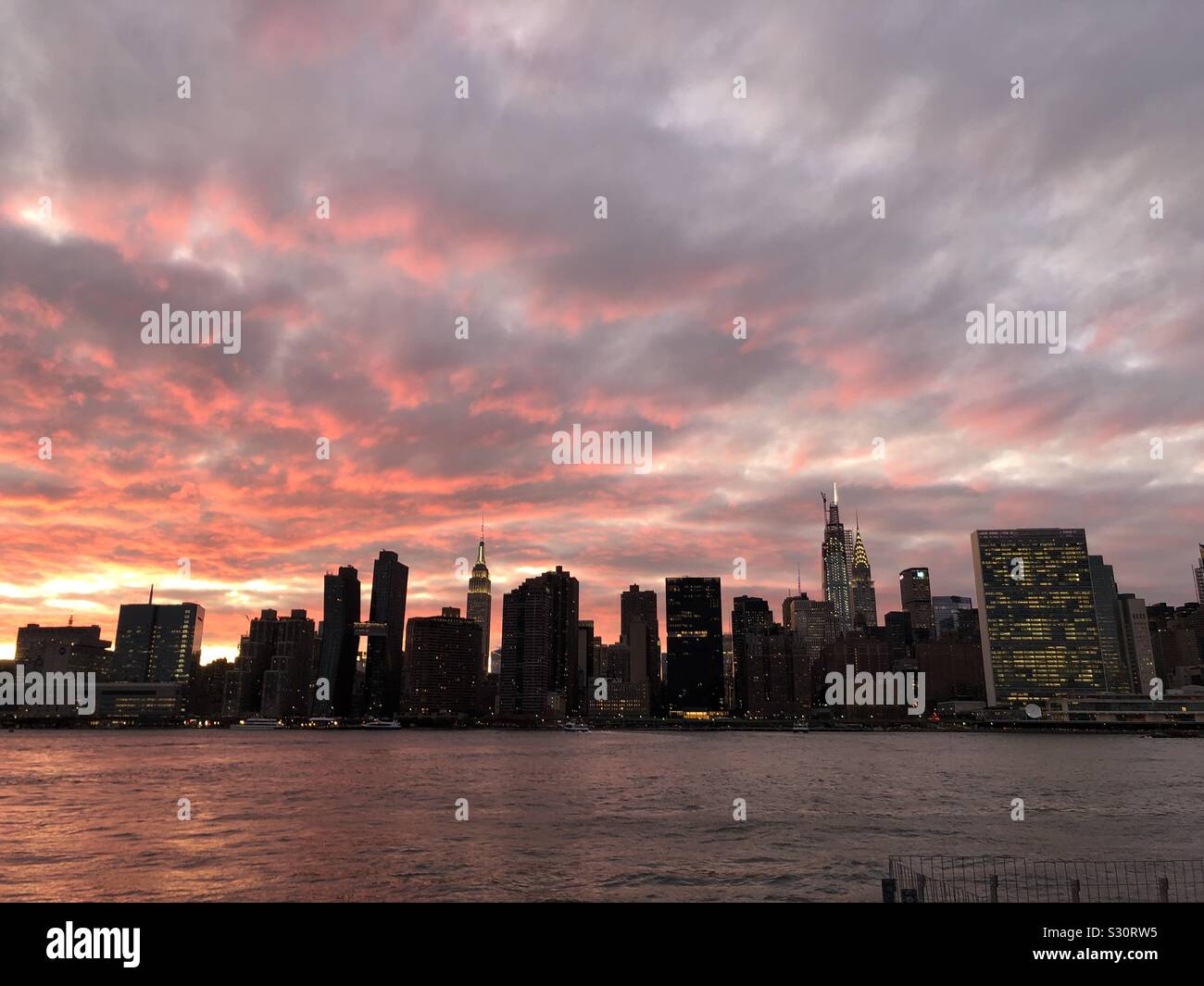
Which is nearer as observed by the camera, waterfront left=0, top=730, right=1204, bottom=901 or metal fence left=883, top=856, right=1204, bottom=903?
metal fence left=883, top=856, right=1204, bottom=903

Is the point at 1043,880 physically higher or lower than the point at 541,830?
higher

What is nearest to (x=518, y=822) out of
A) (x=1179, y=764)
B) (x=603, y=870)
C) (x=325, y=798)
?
(x=603, y=870)

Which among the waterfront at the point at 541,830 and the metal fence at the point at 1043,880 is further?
the waterfront at the point at 541,830

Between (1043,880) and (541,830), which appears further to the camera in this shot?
(541,830)
